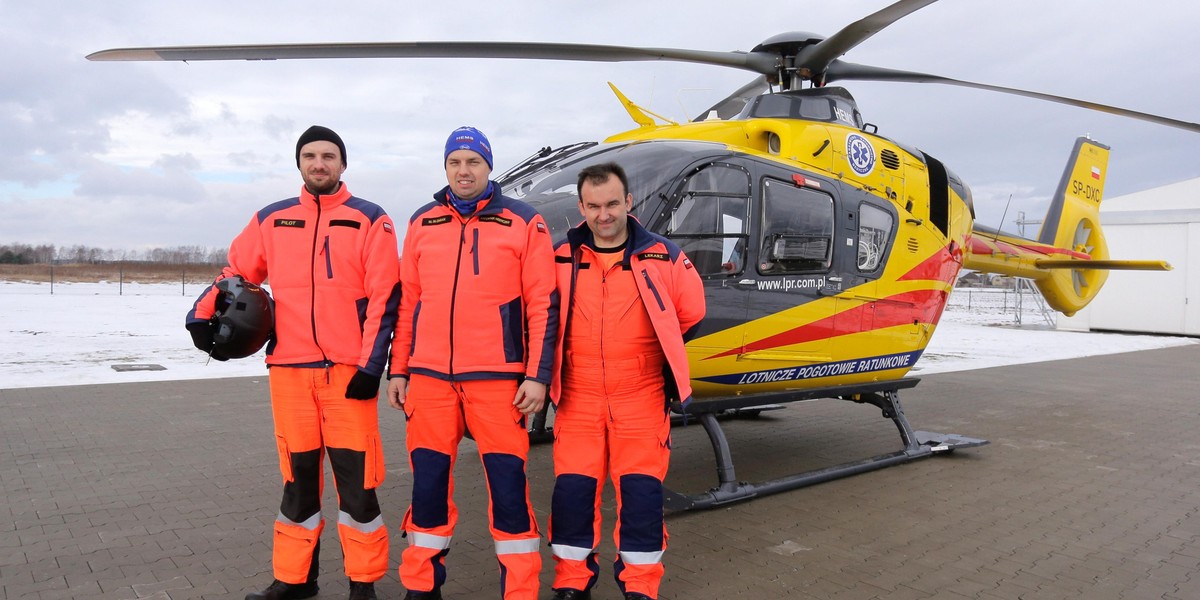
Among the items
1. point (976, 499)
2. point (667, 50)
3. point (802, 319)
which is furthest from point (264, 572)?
point (976, 499)

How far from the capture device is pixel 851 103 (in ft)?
21.4

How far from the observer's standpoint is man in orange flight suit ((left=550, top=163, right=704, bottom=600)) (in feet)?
11.6

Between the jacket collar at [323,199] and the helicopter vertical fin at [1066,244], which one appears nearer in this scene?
the jacket collar at [323,199]

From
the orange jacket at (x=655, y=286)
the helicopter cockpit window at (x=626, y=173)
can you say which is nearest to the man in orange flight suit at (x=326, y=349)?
the orange jacket at (x=655, y=286)

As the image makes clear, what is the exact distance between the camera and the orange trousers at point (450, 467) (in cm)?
338

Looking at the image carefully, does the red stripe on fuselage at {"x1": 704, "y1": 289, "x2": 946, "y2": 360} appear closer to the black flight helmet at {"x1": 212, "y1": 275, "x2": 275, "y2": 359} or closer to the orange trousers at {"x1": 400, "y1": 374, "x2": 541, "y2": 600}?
the orange trousers at {"x1": 400, "y1": 374, "x2": 541, "y2": 600}

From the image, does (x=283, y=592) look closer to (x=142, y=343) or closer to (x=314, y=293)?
(x=314, y=293)

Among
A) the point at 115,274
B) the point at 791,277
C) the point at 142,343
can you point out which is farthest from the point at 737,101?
the point at 115,274

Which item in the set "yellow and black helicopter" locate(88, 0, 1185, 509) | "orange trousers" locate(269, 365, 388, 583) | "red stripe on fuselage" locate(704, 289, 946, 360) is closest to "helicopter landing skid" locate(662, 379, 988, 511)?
"yellow and black helicopter" locate(88, 0, 1185, 509)

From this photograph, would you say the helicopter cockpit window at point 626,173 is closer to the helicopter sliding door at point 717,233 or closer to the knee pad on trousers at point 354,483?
the helicopter sliding door at point 717,233

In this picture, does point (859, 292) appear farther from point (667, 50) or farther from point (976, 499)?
point (667, 50)

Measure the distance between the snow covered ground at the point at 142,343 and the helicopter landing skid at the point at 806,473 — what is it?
6975mm

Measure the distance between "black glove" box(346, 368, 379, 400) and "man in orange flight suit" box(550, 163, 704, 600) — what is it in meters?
0.78

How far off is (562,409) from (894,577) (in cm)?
193
